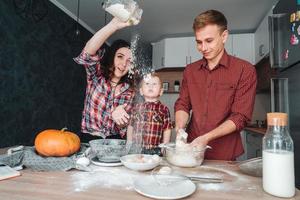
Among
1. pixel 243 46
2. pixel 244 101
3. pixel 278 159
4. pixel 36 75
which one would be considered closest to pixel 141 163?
pixel 278 159

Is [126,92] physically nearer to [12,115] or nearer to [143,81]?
[143,81]

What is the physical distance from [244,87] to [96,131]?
3.05ft

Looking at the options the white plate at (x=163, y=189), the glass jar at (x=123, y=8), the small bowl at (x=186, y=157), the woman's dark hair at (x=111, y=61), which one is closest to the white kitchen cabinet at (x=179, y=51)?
the woman's dark hair at (x=111, y=61)

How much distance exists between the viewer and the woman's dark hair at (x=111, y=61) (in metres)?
1.41

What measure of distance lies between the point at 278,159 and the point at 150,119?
877 millimetres

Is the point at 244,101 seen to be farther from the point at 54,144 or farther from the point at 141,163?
the point at 54,144

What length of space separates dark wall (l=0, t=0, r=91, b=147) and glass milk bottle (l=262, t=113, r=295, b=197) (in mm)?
2201

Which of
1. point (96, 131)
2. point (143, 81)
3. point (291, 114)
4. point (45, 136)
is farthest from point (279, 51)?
point (45, 136)

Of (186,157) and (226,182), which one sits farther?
(186,157)

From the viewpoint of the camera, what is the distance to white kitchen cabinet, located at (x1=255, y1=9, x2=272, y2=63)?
2940 mm

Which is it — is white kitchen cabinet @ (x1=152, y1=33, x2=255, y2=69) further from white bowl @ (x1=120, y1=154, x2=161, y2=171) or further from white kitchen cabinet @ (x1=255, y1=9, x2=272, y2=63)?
white bowl @ (x1=120, y1=154, x2=161, y2=171)

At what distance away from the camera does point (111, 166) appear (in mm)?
863

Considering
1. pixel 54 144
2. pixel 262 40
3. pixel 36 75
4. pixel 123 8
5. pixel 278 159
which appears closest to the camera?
pixel 278 159

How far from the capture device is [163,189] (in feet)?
2.08
